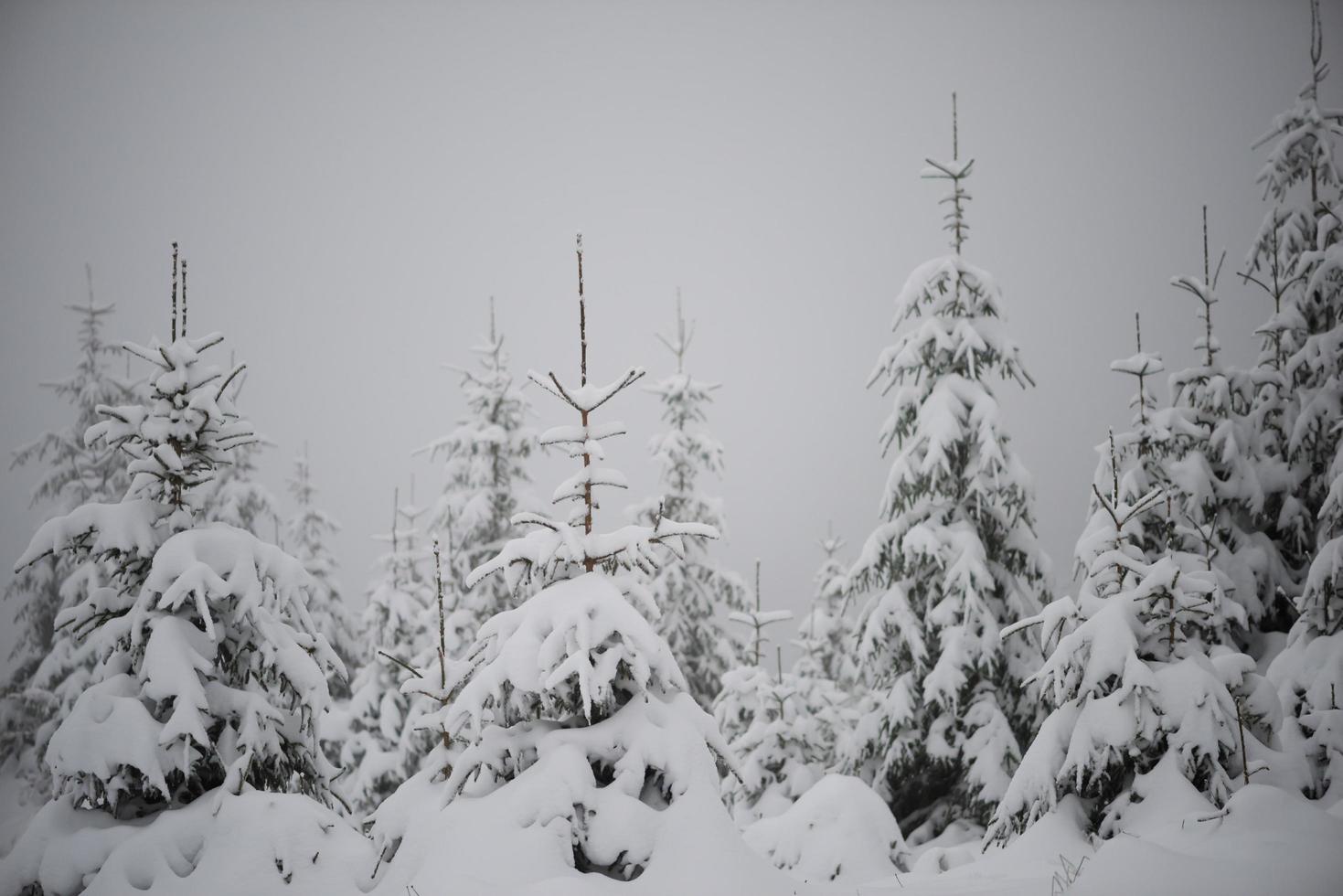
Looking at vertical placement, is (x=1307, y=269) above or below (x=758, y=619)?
above

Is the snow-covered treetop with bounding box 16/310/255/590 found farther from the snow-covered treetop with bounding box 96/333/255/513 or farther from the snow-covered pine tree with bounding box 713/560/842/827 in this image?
the snow-covered pine tree with bounding box 713/560/842/827

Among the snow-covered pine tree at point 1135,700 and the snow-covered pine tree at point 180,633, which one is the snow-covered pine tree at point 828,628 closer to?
the snow-covered pine tree at point 1135,700

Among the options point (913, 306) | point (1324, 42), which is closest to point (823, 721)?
point (913, 306)

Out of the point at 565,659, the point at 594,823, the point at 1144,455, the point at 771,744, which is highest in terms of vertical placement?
the point at 1144,455

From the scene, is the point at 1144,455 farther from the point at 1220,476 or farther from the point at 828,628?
the point at 828,628

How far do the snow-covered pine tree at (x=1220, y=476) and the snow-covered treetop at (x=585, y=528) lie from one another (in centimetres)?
955

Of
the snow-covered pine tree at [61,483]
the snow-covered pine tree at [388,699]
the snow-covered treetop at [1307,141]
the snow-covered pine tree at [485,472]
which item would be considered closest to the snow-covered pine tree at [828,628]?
the snow-covered pine tree at [485,472]

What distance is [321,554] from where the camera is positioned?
2661cm

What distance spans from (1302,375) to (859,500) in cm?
8535

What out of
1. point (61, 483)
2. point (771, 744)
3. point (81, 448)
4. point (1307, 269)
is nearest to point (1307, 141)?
point (1307, 269)

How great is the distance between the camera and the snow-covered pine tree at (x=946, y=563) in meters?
13.1

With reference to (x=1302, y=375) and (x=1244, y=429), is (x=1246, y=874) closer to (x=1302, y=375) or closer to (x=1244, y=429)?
(x=1244, y=429)

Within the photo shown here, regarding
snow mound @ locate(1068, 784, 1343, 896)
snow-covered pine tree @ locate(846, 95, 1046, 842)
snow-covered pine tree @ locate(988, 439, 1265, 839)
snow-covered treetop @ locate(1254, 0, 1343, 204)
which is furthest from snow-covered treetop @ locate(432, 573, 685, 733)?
snow-covered treetop @ locate(1254, 0, 1343, 204)

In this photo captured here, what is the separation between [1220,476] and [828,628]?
15.3m
